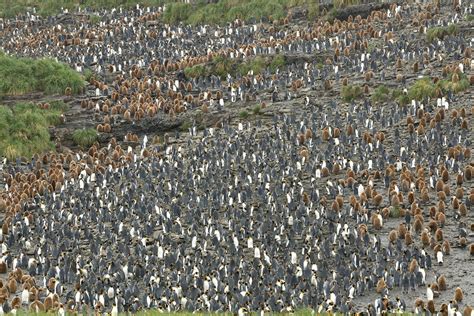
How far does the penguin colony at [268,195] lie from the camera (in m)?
17.5

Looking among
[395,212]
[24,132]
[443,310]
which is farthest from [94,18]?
[443,310]

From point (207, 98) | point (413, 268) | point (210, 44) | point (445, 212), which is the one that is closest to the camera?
point (413, 268)

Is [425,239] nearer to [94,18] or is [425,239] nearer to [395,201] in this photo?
[395,201]

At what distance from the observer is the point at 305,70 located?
31.7 meters

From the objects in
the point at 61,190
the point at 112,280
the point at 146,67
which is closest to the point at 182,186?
the point at 61,190

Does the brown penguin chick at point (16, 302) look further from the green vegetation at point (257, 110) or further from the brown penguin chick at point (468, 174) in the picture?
the green vegetation at point (257, 110)

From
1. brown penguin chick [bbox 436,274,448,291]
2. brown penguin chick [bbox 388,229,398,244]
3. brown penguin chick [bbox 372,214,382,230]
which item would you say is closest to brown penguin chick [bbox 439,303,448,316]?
brown penguin chick [bbox 436,274,448,291]

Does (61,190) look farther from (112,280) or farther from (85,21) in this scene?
A: (85,21)

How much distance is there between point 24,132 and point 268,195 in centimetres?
1034

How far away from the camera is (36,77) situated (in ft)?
109

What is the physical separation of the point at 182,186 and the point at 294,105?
6.71 m

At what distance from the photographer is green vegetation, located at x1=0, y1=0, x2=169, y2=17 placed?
4641 centimetres

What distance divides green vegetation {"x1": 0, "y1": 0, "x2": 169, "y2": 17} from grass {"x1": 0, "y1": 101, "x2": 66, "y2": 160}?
16811mm

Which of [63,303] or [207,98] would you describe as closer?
[63,303]
